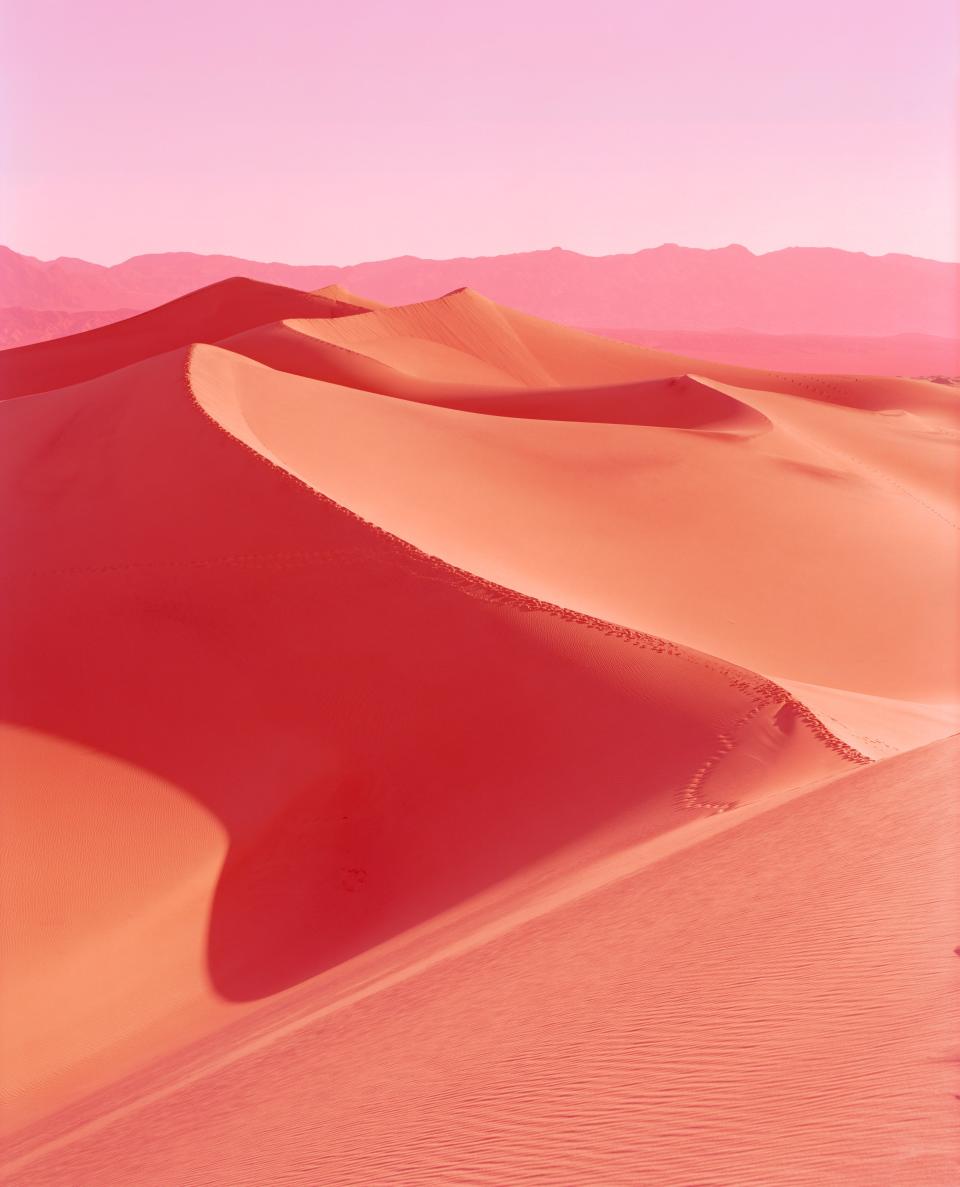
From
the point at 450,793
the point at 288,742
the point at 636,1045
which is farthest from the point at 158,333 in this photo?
the point at 636,1045

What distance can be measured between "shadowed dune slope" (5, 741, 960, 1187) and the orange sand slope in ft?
0.07

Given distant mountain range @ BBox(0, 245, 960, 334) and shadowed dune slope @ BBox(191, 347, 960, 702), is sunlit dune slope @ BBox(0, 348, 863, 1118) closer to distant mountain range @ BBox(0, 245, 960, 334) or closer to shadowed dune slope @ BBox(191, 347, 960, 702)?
shadowed dune slope @ BBox(191, 347, 960, 702)

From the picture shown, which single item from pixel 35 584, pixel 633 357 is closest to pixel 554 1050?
pixel 35 584

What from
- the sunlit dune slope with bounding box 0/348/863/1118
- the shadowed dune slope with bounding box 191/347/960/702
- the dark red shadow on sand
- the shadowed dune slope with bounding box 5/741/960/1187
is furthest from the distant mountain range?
the shadowed dune slope with bounding box 5/741/960/1187

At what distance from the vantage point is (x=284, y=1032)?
20.8 ft

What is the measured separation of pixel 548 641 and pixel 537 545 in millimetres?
5187

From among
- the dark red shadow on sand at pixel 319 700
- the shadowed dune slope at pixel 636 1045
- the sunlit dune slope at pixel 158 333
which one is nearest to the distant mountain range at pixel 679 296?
the sunlit dune slope at pixel 158 333

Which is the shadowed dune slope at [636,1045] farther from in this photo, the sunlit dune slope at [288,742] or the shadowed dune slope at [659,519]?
the shadowed dune slope at [659,519]

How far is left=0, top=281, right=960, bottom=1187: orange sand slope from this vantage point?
4.34 meters

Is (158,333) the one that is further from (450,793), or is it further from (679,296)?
(679,296)

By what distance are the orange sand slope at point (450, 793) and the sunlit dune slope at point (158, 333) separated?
858 inches

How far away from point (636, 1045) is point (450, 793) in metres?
5.80

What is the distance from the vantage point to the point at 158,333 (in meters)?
44.8

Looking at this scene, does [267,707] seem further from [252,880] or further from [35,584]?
[35,584]
